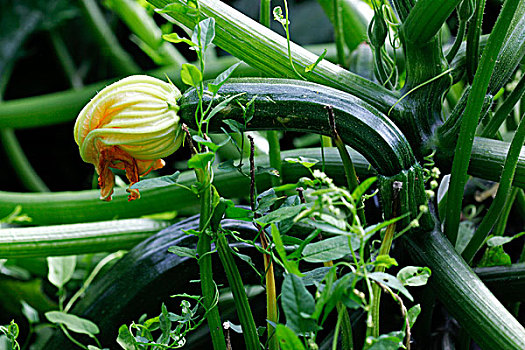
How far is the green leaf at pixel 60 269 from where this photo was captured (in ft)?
2.63

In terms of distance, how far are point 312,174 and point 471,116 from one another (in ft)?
0.66

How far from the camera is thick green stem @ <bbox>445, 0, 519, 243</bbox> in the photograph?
1.77 feet

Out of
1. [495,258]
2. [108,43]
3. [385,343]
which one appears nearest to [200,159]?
[385,343]

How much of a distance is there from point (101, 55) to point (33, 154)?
345 mm

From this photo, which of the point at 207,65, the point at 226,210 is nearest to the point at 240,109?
the point at 226,210

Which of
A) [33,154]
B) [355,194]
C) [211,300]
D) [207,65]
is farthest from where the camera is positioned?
[33,154]

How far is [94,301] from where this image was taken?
80cm

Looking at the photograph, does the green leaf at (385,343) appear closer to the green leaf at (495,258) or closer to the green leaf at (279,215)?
the green leaf at (279,215)

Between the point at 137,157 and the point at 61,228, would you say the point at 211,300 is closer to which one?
the point at 137,157

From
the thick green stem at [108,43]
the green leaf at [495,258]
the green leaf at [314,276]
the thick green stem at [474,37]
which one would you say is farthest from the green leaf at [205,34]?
the thick green stem at [108,43]

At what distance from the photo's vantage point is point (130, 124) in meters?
0.55

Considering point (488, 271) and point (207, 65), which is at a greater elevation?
point (207, 65)

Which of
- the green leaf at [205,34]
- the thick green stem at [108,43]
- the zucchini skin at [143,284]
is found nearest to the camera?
the green leaf at [205,34]

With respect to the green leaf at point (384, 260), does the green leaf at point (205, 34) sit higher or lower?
higher
